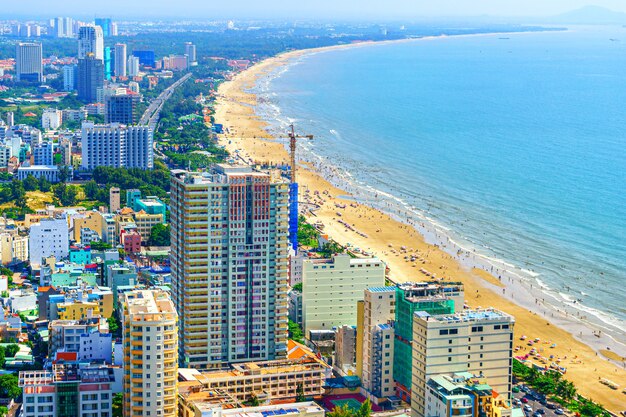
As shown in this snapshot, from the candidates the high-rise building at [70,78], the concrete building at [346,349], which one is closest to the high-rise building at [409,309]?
the concrete building at [346,349]

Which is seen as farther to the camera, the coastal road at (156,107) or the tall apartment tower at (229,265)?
the coastal road at (156,107)

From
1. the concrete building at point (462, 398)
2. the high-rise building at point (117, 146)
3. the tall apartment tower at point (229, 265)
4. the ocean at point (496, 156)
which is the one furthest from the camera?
the high-rise building at point (117, 146)

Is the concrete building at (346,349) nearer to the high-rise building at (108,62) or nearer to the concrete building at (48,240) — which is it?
the concrete building at (48,240)

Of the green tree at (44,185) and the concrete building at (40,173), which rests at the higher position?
the concrete building at (40,173)

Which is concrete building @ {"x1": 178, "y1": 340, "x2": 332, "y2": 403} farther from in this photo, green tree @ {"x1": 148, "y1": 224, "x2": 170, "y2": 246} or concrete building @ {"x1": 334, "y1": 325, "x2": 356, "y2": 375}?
green tree @ {"x1": 148, "y1": 224, "x2": 170, "y2": 246}

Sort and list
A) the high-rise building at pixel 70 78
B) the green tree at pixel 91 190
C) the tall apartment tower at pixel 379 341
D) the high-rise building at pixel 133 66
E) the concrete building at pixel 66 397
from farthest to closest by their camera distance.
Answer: the high-rise building at pixel 133 66 < the high-rise building at pixel 70 78 < the green tree at pixel 91 190 < the tall apartment tower at pixel 379 341 < the concrete building at pixel 66 397

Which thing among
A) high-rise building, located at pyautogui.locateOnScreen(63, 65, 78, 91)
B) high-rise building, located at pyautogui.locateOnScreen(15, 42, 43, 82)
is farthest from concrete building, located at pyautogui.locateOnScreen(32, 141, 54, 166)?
high-rise building, located at pyautogui.locateOnScreen(15, 42, 43, 82)

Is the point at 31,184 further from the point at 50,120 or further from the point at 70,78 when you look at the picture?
the point at 70,78

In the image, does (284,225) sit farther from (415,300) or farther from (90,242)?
(90,242)
